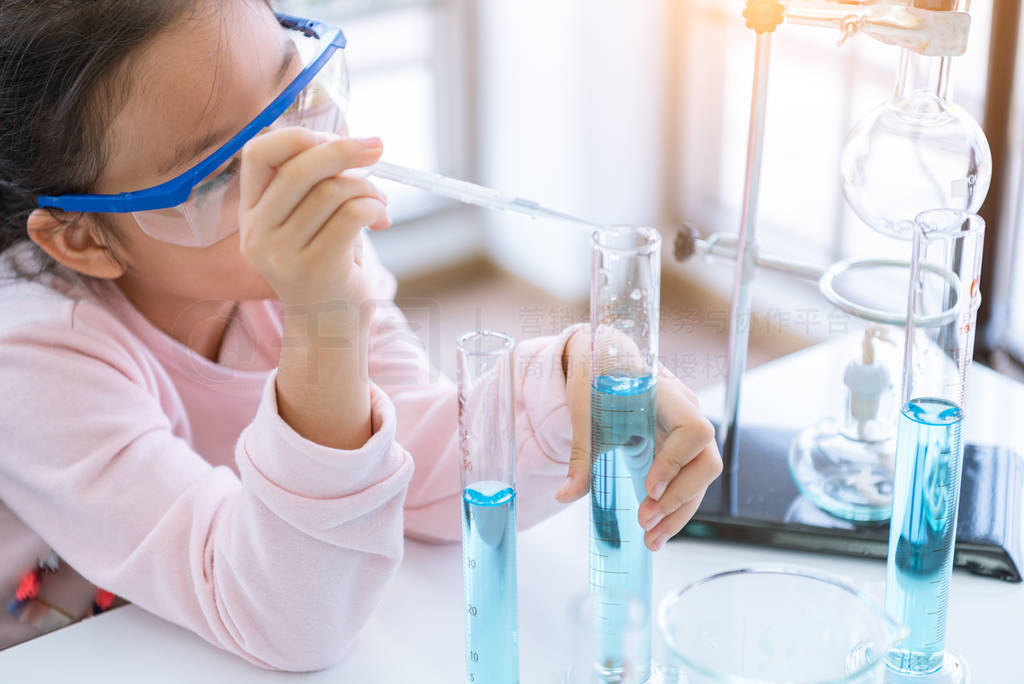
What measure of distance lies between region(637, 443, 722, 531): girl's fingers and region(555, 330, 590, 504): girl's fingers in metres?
0.05

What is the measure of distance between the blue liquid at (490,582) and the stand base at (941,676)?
10.3 inches

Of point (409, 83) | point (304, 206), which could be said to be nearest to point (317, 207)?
point (304, 206)

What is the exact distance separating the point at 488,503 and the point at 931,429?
11.6 inches

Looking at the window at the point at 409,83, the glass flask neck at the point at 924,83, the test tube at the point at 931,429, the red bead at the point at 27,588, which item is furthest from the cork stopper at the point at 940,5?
the window at the point at 409,83

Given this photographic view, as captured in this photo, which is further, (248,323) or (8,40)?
(248,323)

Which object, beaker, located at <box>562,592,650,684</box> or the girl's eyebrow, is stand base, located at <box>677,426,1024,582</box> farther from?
the girl's eyebrow

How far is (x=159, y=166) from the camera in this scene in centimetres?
88

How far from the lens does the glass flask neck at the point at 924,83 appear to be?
830mm

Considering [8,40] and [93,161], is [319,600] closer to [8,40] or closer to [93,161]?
[93,161]

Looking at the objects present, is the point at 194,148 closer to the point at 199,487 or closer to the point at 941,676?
the point at 199,487

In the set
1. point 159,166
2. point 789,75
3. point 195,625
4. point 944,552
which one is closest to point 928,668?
point 944,552

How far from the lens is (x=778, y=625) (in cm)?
69

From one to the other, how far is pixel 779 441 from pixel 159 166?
1.99 ft

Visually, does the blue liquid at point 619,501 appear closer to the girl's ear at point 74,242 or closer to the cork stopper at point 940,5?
the cork stopper at point 940,5
